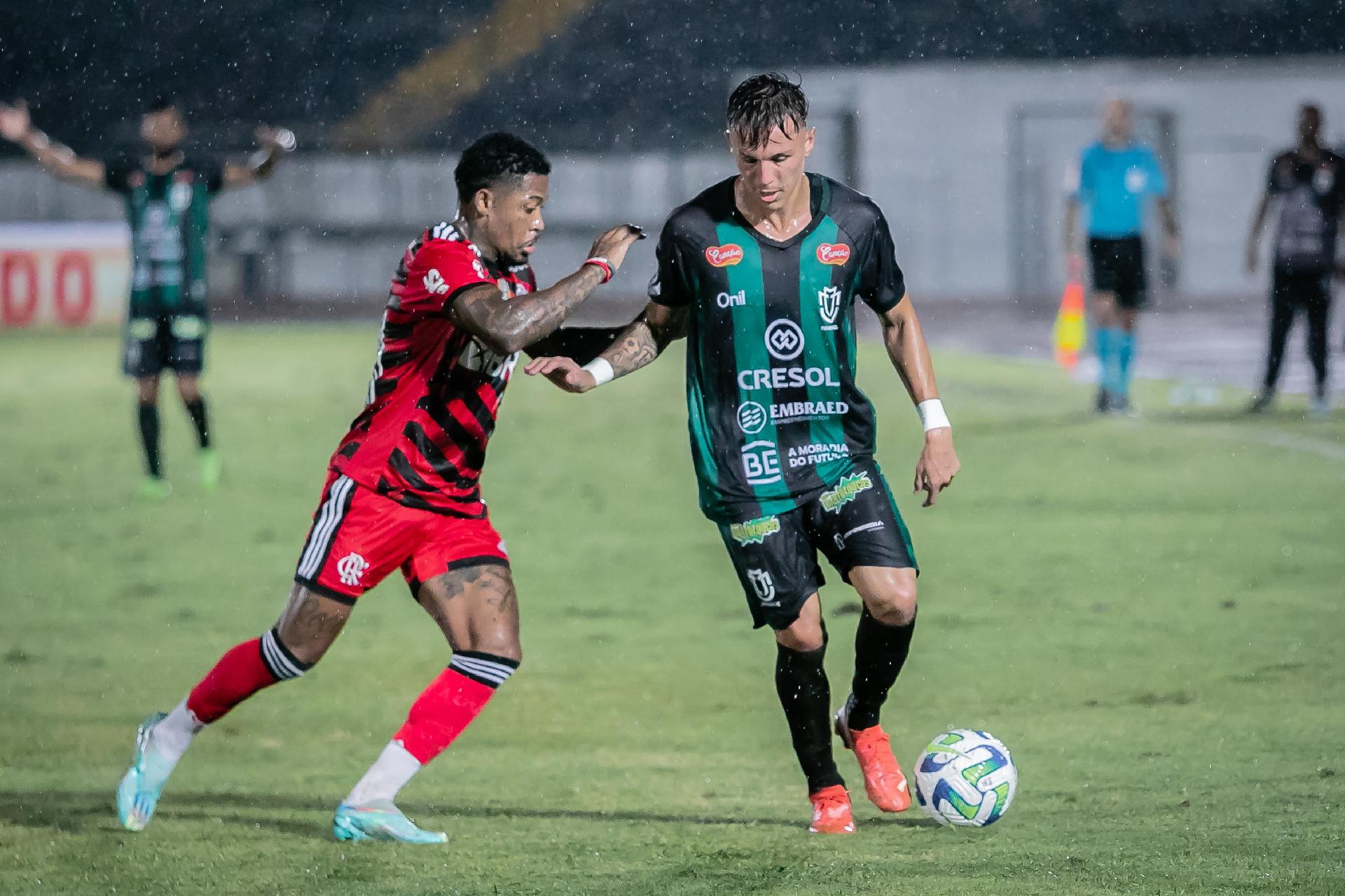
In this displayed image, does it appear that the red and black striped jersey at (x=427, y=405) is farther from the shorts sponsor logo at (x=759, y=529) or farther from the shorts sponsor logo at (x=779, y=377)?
the shorts sponsor logo at (x=759, y=529)

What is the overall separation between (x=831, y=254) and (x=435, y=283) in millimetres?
992

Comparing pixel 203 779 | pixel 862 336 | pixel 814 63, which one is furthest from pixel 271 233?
pixel 203 779

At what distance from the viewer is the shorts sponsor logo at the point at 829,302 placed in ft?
15.7

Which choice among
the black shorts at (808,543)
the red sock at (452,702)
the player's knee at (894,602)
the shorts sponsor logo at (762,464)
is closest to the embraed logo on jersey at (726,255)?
the shorts sponsor logo at (762,464)

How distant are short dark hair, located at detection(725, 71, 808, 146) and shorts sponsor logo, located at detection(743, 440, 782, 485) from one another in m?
0.76

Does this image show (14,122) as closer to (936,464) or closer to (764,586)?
(764,586)

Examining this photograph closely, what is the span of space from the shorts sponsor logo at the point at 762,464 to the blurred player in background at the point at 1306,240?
9.54 meters

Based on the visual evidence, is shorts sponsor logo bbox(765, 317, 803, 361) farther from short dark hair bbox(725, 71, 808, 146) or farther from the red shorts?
the red shorts

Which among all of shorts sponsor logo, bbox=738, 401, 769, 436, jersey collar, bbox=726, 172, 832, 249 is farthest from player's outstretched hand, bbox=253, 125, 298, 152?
shorts sponsor logo, bbox=738, 401, 769, 436

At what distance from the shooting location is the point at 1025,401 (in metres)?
15.5

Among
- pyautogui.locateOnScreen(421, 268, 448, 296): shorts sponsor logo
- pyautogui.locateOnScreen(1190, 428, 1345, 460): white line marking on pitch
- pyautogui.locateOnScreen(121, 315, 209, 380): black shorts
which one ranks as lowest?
pyautogui.locateOnScreen(1190, 428, 1345, 460): white line marking on pitch

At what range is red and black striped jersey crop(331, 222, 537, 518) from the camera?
15.8 ft

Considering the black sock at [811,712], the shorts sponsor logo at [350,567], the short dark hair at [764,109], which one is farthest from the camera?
the black sock at [811,712]

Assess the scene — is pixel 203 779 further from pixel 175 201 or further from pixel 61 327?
pixel 61 327
